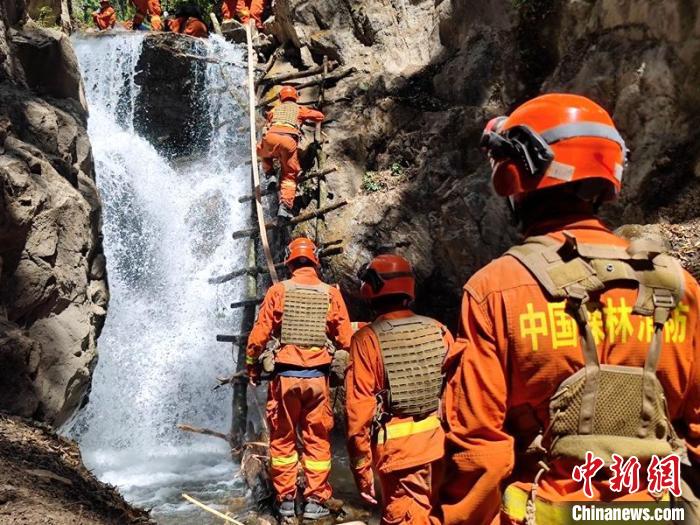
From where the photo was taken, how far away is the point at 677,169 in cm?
552

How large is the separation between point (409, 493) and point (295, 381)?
1729 mm

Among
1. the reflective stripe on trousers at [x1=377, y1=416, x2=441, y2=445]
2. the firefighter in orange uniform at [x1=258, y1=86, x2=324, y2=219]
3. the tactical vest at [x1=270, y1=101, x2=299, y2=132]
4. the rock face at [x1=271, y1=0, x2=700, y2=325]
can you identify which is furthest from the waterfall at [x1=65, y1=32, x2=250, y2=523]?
the reflective stripe on trousers at [x1=377, y1=416, x2=441, y2=445]

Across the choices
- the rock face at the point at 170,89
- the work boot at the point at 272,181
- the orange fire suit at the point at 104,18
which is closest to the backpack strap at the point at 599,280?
the work boot at the point at 272,181

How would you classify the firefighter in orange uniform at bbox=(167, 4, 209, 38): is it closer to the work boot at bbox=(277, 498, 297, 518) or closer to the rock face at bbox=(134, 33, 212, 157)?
the rock face at bbox=(134, 33, 212, 157)

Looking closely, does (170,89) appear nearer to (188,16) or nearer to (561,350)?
(188,16)

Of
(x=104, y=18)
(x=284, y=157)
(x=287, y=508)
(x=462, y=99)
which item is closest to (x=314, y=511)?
(x=287, y=508)

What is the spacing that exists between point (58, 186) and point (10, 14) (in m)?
3.42

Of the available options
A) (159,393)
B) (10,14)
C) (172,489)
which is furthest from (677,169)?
(10,14)

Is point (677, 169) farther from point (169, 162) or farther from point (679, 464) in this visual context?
point (169, 162)

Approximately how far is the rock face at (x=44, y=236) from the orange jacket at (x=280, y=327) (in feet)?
6.78

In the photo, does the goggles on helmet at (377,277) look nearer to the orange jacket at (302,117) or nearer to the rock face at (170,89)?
the orange jacket at (302,117)

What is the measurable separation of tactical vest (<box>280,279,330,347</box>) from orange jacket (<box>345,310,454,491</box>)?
1.47 meters

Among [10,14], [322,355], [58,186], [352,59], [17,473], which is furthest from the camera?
[352,59]

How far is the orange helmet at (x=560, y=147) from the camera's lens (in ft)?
5.14
